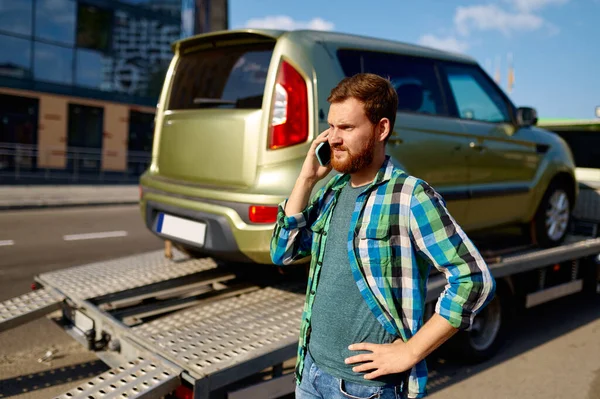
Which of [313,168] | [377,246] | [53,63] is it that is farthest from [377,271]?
[53,63]

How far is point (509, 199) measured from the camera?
4.77m

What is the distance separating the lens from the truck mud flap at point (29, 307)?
10.4 ft

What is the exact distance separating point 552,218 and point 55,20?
2009 cm

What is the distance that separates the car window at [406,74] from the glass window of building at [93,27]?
1985cm

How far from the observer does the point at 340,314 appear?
1.68 meters

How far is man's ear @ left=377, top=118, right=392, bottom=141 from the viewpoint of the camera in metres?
1.65

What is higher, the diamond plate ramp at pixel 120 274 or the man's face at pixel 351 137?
the man's face at pixel 351 137

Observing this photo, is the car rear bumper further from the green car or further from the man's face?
the man's face

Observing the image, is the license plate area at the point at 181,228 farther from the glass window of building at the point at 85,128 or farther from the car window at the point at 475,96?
the glass window of building at the point at 85,128

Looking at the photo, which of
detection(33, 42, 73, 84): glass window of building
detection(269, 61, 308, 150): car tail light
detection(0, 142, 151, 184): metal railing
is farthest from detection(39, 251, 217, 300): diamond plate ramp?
detection(33, 42, 73, 84): glass window of building

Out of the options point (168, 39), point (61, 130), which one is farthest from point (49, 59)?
point (168, 39)

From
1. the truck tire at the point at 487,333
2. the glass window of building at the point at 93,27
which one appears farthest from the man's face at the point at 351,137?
the glass window of building at the point at 93,27

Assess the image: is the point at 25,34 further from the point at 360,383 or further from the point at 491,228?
the point at 360,383

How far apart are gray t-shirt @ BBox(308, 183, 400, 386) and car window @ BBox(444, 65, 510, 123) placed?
10.1 ft
